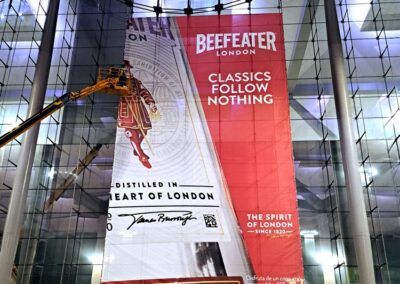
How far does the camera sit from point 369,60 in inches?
669

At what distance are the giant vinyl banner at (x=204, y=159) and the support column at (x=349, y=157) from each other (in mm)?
1670

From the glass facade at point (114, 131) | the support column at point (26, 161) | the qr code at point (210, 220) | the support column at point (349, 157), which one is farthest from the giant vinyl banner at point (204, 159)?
the support column at point (26, 161)

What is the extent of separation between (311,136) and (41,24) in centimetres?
1116

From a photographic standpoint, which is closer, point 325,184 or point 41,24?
point 325,184

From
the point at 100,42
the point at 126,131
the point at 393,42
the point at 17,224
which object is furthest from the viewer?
the point at 100,42

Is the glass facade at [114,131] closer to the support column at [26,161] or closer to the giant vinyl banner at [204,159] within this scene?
the support column at [26,161]

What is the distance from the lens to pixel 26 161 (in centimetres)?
1496

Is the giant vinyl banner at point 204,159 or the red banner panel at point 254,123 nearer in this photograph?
the giant vinyl banner at point 204,159

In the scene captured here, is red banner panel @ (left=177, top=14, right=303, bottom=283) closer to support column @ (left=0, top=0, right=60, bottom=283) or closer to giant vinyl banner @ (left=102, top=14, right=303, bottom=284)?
giant vinyl banner @ (left=102, top=14, right=303, bottom=284)

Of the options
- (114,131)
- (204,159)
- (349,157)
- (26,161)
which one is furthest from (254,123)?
(26,161)

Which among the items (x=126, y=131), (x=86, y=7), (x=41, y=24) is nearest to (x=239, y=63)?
(x=126, y=131)

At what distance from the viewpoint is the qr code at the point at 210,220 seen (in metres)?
14.1

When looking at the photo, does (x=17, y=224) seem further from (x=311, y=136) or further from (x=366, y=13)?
(x=366, y=13)

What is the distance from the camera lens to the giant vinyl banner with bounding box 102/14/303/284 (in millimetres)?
13703
